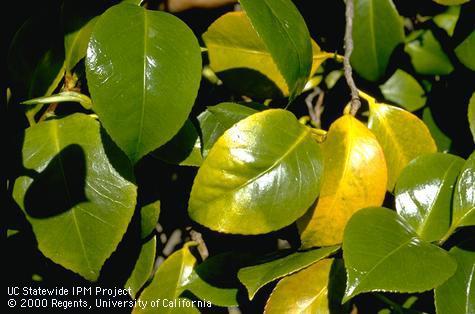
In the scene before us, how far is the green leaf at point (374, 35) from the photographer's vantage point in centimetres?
106

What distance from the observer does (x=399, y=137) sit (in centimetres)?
83

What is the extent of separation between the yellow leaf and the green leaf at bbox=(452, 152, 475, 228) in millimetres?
91

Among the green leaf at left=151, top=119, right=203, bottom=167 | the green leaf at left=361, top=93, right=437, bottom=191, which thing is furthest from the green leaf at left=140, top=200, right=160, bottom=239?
the green leaf at left=361, top=93, right=437, bottom=191

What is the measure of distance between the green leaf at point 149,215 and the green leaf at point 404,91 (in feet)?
1.84

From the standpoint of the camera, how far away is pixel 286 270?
67cm

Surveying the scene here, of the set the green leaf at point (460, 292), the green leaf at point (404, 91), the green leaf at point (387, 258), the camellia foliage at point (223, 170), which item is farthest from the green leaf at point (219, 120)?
the green leaf at point (404, 91)

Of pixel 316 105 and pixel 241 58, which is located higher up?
pixel 241 58

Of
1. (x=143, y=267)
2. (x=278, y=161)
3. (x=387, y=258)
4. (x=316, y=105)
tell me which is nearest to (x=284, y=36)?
(x=278, y=161)

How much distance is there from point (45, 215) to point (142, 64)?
23 cm

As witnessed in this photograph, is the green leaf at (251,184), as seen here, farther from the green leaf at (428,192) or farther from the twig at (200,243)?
the twig at (200,243)

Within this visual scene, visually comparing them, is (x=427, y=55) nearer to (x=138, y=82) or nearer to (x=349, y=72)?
(x=349, y=72)

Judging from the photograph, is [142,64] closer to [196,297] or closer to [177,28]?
[177,28]

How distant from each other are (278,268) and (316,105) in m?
0.56

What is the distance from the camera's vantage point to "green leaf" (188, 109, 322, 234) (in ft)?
2.18
